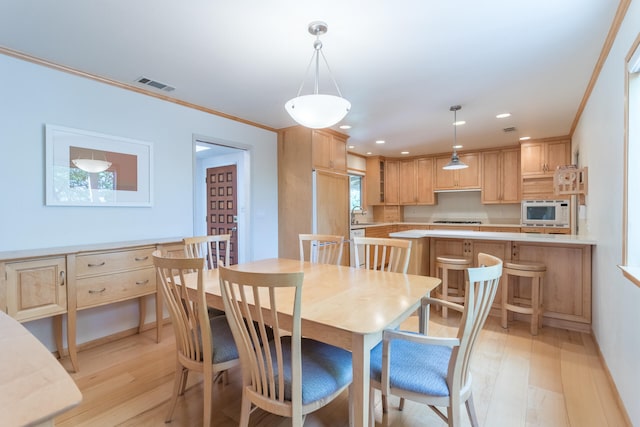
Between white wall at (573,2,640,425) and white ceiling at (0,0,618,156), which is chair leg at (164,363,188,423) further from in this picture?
white wall at (573,2,640,425)

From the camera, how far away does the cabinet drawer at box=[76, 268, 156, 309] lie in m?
2.33

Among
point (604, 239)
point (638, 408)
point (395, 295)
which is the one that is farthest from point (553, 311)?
point (395, 295)

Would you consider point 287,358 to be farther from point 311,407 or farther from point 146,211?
point 146,211

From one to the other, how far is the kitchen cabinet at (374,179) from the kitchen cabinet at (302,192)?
2.19 m

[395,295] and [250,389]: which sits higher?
[395,295]

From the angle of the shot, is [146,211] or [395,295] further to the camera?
[146,211]

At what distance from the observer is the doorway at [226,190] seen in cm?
383

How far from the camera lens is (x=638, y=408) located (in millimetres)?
1493

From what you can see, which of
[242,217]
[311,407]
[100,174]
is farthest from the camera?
[242,217]

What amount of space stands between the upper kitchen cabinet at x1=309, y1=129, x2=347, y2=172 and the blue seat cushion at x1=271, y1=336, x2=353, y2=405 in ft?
9.40

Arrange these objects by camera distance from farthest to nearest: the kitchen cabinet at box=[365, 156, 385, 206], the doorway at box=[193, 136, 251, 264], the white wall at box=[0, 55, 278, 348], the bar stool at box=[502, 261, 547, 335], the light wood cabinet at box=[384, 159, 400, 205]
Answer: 1. the light wood cabinet at box=[384, 159, 400, 205]
2. the kitchen cabinet at box=[365, 156, 385, 206]
3. the doorway at box=[193, 136, 251, 264]
4. the bar stool at box=[502, 261, 547, 335]
5. the white wall at box=[0, 55, 278, 348]

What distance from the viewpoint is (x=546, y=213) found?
4.92 metres

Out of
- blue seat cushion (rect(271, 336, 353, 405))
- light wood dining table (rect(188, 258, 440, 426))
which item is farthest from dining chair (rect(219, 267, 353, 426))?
light wood dining table (rect(188, 258, 440, 426))

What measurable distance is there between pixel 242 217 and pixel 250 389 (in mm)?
3039
